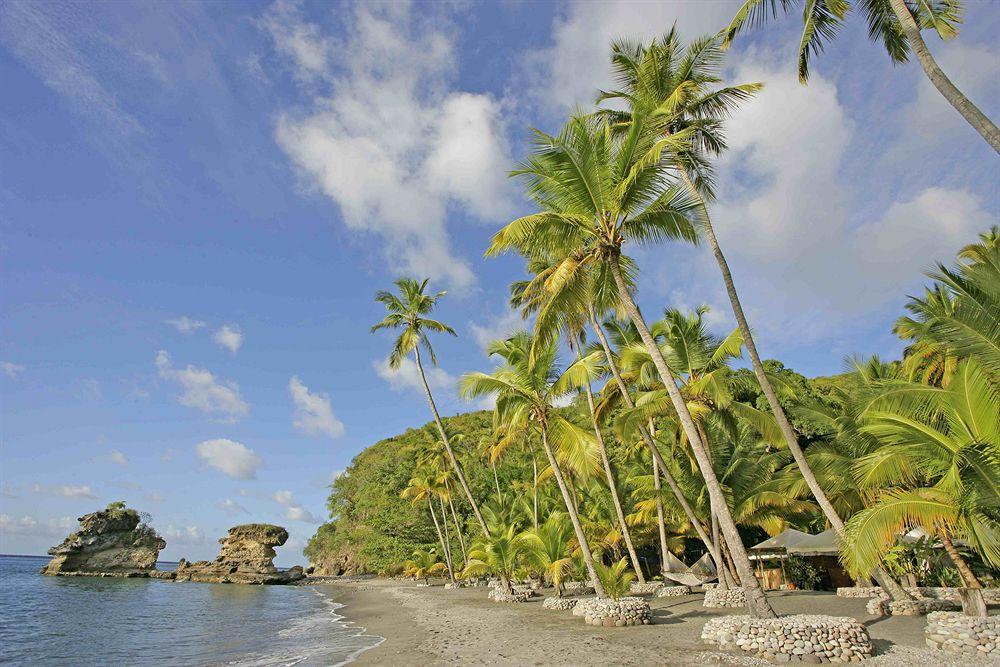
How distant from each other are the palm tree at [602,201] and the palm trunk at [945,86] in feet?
11.5

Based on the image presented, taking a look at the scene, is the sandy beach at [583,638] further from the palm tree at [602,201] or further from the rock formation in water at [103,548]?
the rock formation in water at [103,548]

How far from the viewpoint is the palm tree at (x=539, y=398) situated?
1490cm

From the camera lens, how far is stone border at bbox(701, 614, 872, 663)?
7.16 m

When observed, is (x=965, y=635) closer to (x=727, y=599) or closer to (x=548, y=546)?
(x=727, y=599)

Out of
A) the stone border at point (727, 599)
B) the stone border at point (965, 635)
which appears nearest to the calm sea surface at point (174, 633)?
the stone border at point (727, 599)

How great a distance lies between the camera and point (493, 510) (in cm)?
3228

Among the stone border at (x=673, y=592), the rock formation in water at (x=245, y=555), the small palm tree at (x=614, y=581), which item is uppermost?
the rock formation in water at (x=245, y=555)

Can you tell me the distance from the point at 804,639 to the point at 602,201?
7.91m

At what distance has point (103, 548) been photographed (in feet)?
197

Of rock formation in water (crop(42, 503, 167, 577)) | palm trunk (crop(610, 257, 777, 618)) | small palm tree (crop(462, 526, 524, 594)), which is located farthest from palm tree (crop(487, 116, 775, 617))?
rock formation in water (crop(42, 503, 167, 577))

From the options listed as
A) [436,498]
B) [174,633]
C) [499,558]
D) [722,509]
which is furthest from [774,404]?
[436,498]

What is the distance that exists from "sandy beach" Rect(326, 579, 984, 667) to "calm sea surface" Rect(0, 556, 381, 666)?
5.35ft

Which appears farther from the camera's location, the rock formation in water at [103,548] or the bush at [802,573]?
the rock formation in water at [103,548]

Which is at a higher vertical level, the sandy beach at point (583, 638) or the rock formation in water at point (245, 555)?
the rock formation in water at point (245, 555)
